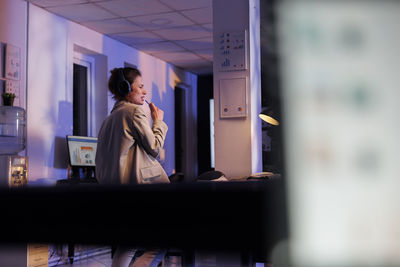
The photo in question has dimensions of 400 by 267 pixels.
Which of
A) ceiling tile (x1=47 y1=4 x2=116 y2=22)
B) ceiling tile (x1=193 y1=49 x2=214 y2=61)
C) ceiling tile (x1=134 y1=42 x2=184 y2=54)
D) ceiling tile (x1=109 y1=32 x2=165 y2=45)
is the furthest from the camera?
ceiling tile (x1=193 y1=49 x2=214 y2=61)

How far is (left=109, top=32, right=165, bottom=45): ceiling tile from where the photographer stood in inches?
230

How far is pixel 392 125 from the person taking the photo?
0.51 ft

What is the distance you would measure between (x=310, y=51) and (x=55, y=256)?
4897mm

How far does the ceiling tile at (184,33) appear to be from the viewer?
5641 millimetres

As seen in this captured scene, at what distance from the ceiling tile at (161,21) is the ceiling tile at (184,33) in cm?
15

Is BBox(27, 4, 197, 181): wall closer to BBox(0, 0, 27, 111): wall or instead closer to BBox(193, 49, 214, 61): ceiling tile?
BBox(0, 0, 27, 111): wall

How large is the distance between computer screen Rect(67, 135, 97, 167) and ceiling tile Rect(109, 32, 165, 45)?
4.86 ft

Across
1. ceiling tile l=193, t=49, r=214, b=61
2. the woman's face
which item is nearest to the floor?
the woman's face

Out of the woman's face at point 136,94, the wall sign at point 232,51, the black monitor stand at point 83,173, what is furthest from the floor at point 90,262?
the woman's face at point 136,94

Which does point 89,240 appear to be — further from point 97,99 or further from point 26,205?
point 97,99

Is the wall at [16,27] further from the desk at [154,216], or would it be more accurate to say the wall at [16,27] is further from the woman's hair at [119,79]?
the desk at [154,216]

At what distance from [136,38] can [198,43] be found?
81 centimetres

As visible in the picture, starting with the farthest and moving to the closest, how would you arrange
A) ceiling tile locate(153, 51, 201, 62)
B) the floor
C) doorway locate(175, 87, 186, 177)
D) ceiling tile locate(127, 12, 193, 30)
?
doorway locate(175, 87, 186, 177), ceiling tile locate(153, 51, 201, 62), ceiling tile locate(127, 12, 193, 30), the floor

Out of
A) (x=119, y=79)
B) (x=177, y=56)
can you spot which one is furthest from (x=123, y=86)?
(x=177, y=56)
